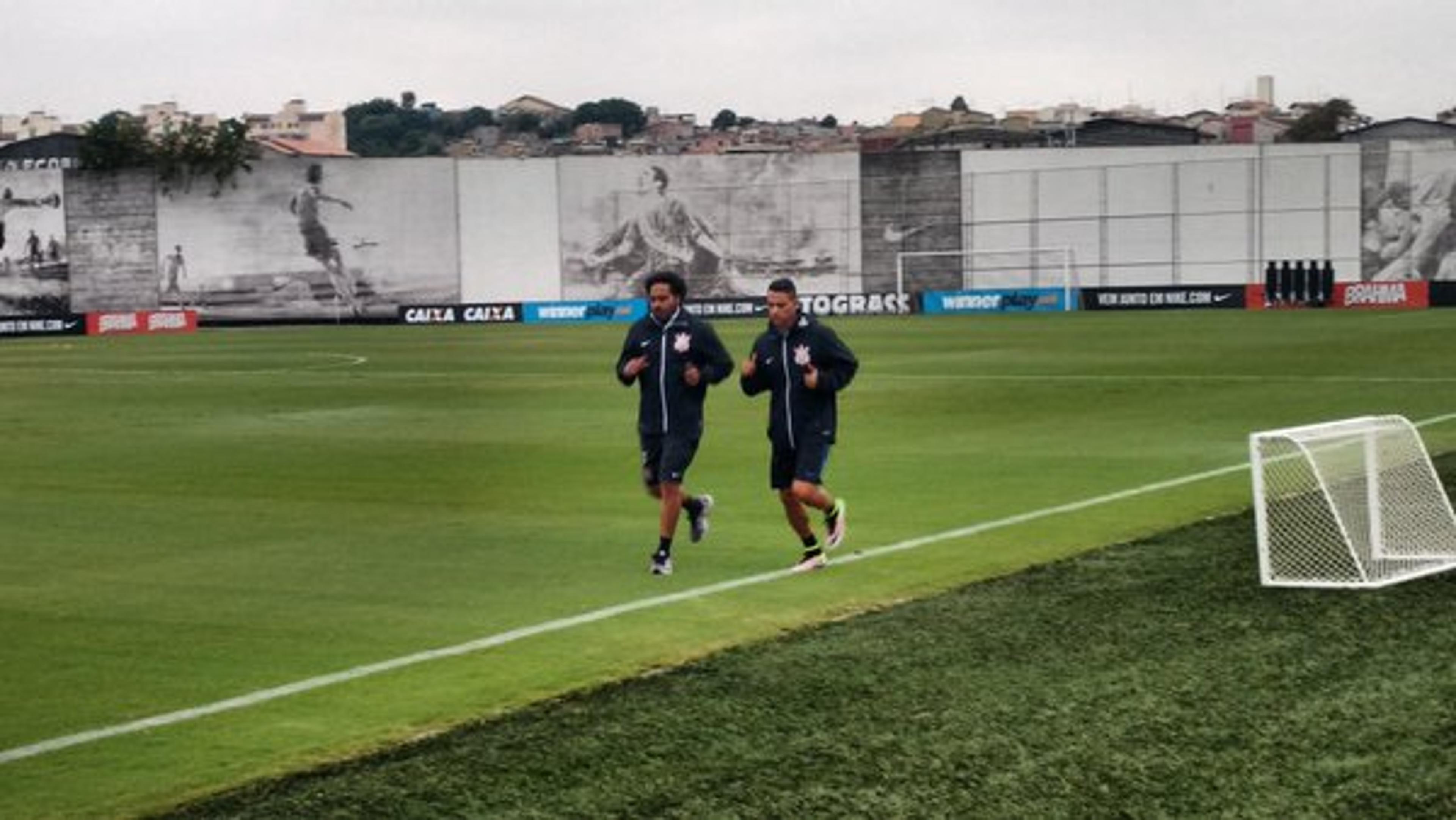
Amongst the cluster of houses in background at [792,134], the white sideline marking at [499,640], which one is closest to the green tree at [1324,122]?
the cluster of houses in background at [792,134]

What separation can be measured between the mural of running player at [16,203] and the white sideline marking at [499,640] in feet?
267

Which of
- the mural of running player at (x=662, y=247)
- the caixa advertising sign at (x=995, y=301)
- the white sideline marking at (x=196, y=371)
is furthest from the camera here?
the mural of running player at (x=662, y=247)

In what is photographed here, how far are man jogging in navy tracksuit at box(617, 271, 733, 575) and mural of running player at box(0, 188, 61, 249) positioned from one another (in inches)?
3269

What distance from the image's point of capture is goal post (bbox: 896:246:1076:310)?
286 ft

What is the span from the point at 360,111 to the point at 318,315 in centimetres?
9564

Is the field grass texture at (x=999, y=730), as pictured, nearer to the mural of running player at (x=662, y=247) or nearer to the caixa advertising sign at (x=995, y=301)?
the caixa advertising sign at (x=995, y=301)

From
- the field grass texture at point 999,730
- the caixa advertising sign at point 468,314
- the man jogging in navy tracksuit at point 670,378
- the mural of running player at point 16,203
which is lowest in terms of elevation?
the caixa advertising sign at point 468,314

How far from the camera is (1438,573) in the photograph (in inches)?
514

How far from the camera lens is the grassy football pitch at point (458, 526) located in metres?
10.5

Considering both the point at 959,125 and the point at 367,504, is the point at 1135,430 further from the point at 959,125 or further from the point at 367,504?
the point at 959,125

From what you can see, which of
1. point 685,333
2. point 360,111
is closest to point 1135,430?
point 685,333

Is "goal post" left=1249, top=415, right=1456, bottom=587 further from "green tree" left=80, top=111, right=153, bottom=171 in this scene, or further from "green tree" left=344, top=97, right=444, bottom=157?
"green tree" left=344, top=97, right=444, bottom=157

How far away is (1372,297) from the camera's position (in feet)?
224

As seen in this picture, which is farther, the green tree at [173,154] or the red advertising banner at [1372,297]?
the green tree at [173,154]
